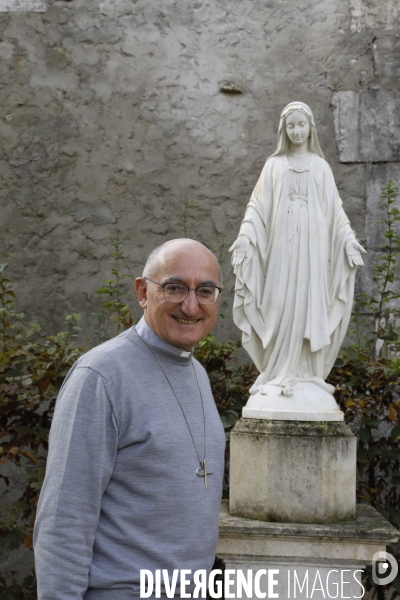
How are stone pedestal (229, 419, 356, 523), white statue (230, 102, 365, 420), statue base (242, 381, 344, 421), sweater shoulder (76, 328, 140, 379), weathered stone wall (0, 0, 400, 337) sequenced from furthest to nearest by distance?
1. weathered stone wall (0, 0, 400, 337)
2. white statue (230, 102, 365, 420)
3. statue base (242, 381, 344, 421)
4. stone pedestal (229, 419, 356, 523)
5. sweater shoulder (76, 328, 140, 379)

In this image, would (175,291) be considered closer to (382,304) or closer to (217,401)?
(217,401)

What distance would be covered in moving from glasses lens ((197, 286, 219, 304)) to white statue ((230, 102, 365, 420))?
1650 millimetres

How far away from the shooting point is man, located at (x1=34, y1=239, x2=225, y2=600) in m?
1.60

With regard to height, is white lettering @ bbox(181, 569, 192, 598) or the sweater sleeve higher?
the sweater sleeve

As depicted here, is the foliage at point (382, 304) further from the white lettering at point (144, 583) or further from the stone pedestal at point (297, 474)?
the white lettering at point (144, 583)

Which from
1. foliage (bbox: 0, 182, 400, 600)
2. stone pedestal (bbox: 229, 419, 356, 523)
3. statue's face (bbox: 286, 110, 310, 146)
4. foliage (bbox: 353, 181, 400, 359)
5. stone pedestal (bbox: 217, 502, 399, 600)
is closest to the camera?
stone pedestal (bbox: 217, 502, 399, 600)

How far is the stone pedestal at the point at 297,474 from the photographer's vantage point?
3252mm

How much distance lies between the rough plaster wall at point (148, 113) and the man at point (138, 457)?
356cm

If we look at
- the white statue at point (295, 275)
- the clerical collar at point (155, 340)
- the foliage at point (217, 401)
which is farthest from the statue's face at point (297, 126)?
the clerical collar at point (155, 340)

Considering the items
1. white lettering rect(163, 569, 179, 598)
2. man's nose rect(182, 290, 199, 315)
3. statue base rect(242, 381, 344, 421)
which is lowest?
white lettering rect(163, 569, 179, 598)

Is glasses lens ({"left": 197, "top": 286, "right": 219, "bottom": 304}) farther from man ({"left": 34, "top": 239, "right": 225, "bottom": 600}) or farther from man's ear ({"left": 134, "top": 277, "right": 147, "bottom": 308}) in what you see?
man's ear ({"left": 134, "top": 277, "right": 147, "bottom": 308})

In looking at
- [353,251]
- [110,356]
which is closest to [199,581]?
[110,356]

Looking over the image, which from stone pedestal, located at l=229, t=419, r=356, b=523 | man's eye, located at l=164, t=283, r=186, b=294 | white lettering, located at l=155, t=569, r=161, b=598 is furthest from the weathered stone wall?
white lettering, located at l=155, t=569, r=161, b=598

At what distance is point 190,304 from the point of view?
1807 mm
